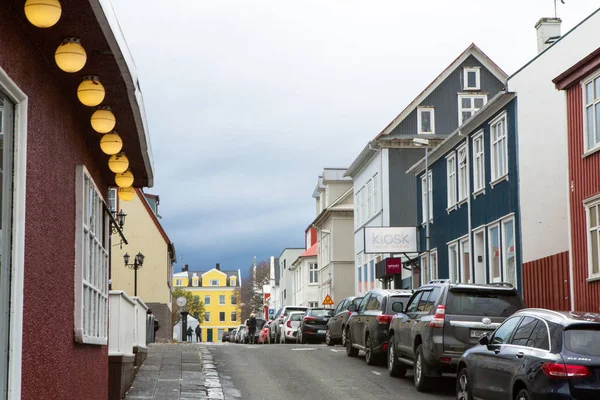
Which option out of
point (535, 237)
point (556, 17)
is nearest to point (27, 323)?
point (535, 237)

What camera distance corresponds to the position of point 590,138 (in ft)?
67.8

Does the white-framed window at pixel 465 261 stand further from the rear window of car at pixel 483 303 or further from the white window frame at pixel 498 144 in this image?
the rear window of car at pixel 483 303

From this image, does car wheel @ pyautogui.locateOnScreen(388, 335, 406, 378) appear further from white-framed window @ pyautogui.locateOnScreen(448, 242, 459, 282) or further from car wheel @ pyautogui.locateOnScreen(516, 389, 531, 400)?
white-framed window @ pyautogui.locateOnScreen(448, 242, 459, 282)

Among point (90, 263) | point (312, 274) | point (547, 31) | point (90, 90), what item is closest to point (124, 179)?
point (90, 263)

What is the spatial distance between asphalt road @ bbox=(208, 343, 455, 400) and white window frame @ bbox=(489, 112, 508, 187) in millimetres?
7139

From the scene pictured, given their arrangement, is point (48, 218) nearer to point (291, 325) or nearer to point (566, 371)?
point (566, 371)

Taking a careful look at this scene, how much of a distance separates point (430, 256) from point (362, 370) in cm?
1721

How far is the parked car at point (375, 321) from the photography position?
23344 mm

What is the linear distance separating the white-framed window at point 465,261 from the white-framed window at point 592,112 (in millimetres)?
12763

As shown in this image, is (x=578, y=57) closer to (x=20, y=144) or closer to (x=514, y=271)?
(x=514, y=271)

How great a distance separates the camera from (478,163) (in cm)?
3216

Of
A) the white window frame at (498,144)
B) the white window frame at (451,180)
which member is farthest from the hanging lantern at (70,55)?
the white window frame at (451,180)

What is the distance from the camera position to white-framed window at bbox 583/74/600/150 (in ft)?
66.5

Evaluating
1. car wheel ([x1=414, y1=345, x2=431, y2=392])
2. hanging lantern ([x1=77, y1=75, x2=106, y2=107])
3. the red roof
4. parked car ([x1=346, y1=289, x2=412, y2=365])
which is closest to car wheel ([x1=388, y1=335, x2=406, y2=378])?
parked car ([x1=346, y1=289, x2=412, y2=365])
